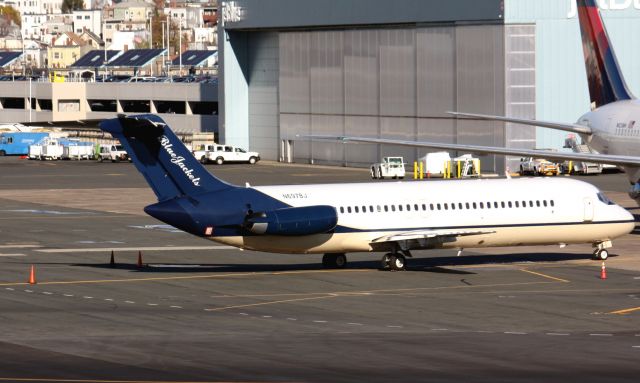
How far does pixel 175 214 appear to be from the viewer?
4803cm

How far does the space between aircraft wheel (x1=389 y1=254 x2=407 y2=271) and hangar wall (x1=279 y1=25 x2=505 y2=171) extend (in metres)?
57.8

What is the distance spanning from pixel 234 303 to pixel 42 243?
73.2 ft

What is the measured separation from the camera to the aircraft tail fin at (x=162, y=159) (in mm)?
48625

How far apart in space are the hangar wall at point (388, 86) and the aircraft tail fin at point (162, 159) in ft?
202

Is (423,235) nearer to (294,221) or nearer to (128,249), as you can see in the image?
(294,221)

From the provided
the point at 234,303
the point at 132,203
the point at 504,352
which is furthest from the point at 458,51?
the point at 504,352

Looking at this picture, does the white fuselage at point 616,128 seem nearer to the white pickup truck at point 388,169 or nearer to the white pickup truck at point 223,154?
the white pickup truck at point 388,169

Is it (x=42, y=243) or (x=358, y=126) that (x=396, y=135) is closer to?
(x=358, y=126)

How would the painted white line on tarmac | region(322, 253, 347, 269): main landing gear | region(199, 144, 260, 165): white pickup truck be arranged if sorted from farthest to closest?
region(199, 144, 260, 165): white pickup truck
the painted white line on tarmac
region(322, 253, 347, 269): main landing gear

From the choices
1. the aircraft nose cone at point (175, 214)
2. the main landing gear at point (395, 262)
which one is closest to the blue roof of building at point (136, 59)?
the main landing gear at point (395, 262)

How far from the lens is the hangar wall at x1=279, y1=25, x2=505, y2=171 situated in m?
109

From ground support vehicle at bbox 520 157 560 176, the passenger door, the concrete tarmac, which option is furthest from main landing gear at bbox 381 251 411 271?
ground support vehicle at bbox 520 157 560 176

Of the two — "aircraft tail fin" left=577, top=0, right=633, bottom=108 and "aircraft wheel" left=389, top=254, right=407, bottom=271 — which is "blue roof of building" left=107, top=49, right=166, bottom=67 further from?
"aircraft wheel" left=389, top=254, right=407, bottom=271

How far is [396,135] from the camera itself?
117 meters
